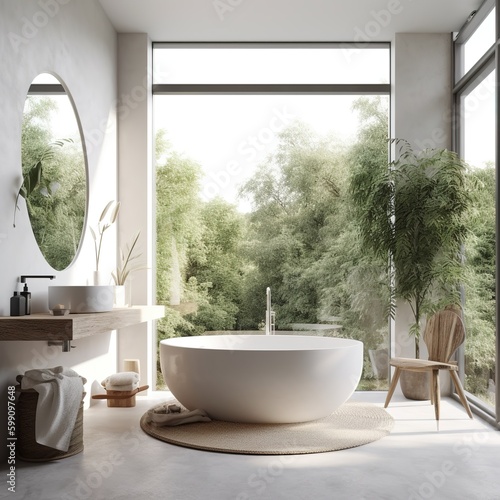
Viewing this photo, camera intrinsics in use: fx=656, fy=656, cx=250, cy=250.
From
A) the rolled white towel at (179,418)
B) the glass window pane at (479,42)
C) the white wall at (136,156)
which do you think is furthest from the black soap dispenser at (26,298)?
the glass window pane at (479,42)

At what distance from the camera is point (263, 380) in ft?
12.4

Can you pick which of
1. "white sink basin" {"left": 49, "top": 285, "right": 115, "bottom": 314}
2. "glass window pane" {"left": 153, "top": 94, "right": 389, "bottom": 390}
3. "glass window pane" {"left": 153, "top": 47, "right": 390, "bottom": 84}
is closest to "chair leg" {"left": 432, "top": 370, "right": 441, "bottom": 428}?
"glass window pane" {"left": 153, "top": 94, "right": 389, "bottom": 390}

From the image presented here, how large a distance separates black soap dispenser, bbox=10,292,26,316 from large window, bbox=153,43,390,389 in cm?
227

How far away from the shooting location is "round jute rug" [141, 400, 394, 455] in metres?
3.48

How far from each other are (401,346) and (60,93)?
10.5 ft

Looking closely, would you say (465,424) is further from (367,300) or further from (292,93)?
(292,93)

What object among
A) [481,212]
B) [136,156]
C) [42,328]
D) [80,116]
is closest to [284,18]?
[136,156]

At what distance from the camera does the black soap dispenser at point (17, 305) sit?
10.8ft

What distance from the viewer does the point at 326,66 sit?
558 centimetres

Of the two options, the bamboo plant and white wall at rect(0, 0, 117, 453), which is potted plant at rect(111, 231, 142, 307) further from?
the bamboo plant

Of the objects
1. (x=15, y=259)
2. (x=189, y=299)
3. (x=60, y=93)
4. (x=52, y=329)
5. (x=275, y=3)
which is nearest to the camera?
(x=52, y=329)

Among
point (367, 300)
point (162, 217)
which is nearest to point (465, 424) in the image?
point (367, 300)

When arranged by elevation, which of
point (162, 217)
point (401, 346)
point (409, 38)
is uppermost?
point (409, 38)

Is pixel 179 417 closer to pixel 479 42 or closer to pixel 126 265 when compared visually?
pixel 126 265
